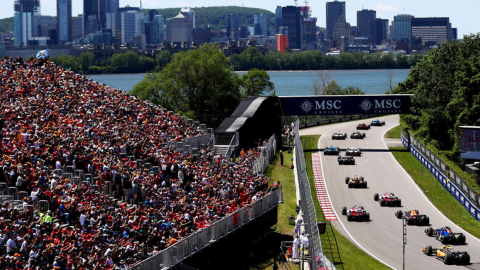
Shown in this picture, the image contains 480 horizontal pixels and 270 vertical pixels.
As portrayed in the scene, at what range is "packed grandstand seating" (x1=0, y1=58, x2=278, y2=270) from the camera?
24.4 m

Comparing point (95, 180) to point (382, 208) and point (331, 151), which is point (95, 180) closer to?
point (382, 208)

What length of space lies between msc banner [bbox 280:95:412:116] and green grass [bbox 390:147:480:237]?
5.30m

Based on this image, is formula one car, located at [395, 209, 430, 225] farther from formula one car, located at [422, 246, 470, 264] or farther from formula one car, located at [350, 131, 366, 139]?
formula one car, located at [350, 131, 366, 139]

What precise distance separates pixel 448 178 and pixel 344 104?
60.5 ft

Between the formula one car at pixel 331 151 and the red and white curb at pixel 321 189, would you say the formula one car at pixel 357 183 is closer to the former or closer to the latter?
the red and white curb at pixel 321 189

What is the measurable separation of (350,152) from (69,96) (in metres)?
32.6

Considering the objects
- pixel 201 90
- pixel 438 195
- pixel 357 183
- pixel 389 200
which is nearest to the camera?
pixel 389 200

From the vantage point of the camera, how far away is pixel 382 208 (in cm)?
4919

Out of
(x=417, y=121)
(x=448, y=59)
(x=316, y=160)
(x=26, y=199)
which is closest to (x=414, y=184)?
(x=316, y=160)

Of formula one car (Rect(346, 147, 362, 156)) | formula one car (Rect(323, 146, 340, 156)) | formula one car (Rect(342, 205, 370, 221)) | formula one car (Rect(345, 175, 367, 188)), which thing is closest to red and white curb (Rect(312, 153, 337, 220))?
formula one car (Rect(323, 146, 340, 156))

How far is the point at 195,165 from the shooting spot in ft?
132

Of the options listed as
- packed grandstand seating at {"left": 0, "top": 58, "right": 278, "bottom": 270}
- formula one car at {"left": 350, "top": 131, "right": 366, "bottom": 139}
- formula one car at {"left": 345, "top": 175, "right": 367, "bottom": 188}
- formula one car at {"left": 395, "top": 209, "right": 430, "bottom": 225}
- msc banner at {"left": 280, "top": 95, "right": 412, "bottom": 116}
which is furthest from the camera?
formula one car at {"left": 350, "top": 131, "right": 366, "bottom": 139}

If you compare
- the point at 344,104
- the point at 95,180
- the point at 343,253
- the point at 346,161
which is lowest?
the point at 343,253

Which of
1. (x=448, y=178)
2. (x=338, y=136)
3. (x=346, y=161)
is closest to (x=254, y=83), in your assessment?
(x=338, y=136)
